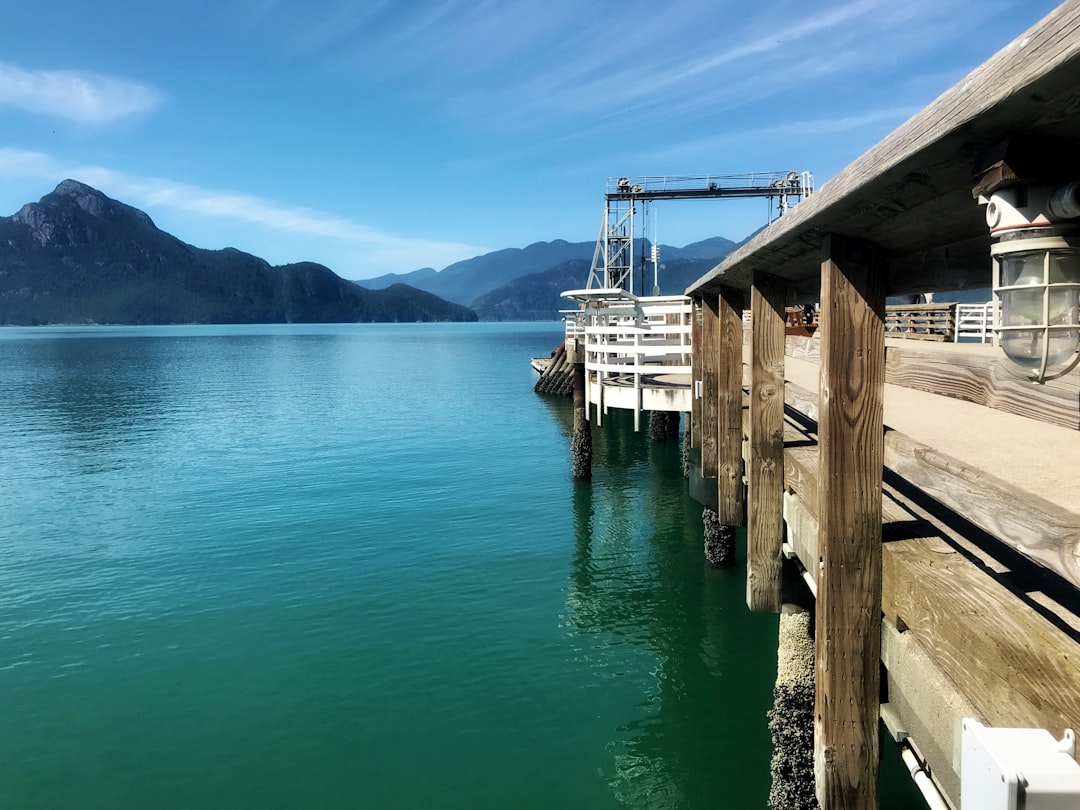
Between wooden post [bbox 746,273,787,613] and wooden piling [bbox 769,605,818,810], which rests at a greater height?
wooden post [bbox 746,273,787,613]

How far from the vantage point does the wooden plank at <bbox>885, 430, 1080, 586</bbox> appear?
1962 mm

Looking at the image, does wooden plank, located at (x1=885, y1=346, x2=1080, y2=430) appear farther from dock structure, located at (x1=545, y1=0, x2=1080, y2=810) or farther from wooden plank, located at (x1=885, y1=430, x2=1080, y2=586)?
wooden plank, located at (x1=885, y1=430, x2=1080, y2=586)

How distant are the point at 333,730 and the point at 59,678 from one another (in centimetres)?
381

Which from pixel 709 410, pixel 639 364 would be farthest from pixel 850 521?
pixel 639 364

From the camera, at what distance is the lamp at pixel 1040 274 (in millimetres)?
1751

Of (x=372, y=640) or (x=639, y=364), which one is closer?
(x=372, y=640)

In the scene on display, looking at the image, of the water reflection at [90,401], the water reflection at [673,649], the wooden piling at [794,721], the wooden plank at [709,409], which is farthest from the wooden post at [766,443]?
the water reflection at [90,401]

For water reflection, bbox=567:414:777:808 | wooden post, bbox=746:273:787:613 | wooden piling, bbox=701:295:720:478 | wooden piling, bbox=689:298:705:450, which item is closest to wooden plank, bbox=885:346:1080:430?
wooden post, bbox=746:273:787:613

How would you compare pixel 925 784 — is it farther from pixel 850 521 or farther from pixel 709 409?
pixel 709 409

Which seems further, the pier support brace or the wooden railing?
the wooden railing

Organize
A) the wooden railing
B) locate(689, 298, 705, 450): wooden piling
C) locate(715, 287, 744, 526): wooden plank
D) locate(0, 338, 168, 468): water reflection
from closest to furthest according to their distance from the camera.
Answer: locate(715, 287, 744, 526): wooden plank → locate(689, 298, 705, 450): wooden piling → the wooden railing → locate(0, 338, 168, 468): water reflection

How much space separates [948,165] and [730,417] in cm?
519

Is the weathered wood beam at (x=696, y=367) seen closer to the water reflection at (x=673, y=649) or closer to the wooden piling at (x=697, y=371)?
the wooden piling at (x=697, y=371)

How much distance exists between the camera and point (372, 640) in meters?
9.58
